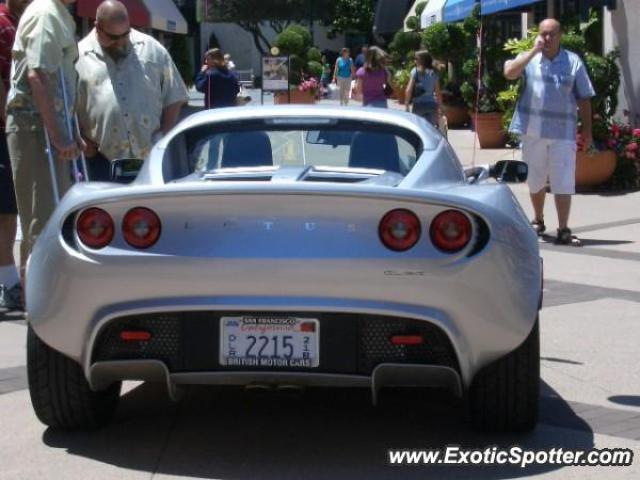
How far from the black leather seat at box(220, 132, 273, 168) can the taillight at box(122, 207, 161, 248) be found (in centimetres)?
98

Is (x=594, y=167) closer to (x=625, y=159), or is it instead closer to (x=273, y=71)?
(x=625, y=159)

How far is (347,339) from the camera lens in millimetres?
4672

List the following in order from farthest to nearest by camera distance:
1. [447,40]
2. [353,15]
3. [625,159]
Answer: [353,15]
[447,40]
[625,159]

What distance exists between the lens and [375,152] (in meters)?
5.57

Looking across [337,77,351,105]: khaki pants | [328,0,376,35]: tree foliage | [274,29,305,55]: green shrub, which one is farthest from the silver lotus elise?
[328,0,376,35]: tree foliage

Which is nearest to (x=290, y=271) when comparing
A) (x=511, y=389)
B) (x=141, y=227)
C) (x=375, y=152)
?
(x=141, y=227)

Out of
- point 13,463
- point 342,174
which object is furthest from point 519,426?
point 13,463

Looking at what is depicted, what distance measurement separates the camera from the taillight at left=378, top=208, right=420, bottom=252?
181 inches

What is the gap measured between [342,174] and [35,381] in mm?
1418

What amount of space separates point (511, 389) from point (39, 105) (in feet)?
10.9

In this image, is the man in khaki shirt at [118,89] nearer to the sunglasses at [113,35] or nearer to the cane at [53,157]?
the sunglasses at [113,35]

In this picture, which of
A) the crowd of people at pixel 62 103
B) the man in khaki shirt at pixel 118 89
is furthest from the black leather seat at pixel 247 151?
the man in khaki shirt at pixel 118 89

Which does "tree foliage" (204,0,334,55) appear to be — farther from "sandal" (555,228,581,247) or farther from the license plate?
the license plate

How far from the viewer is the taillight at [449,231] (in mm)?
4625
